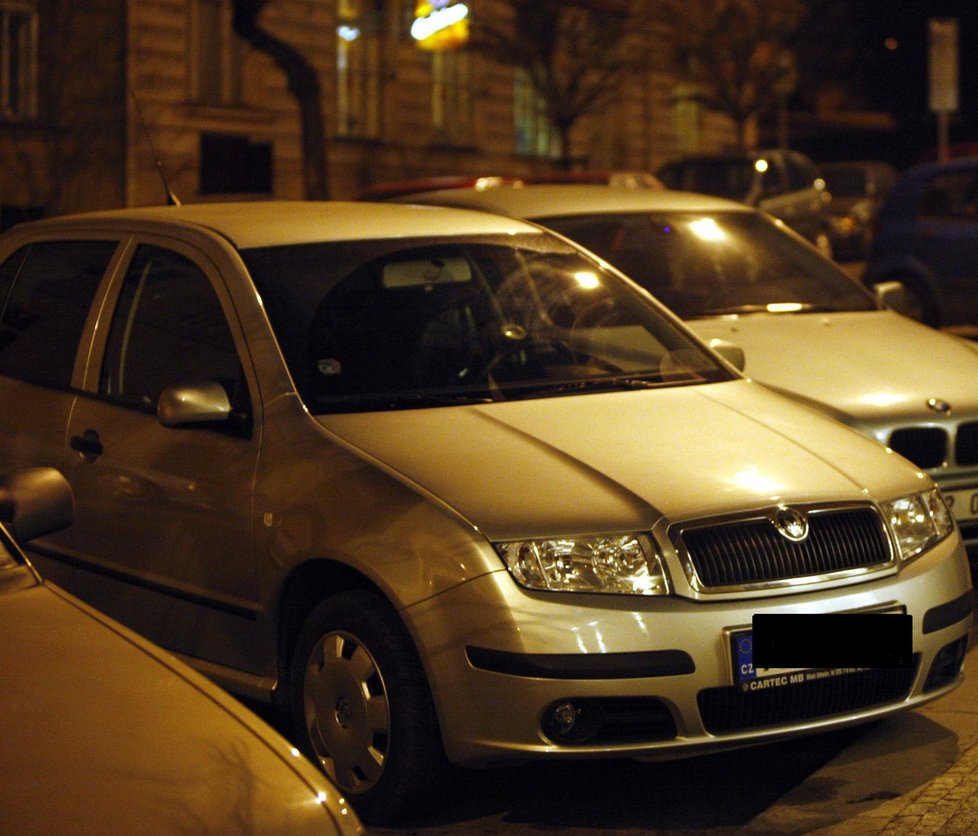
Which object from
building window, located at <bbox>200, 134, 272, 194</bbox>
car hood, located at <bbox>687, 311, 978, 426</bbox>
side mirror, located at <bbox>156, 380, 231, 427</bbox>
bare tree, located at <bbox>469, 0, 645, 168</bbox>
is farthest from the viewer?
bare tree, located at <bbox>469, 0, 645, 168</bbox>

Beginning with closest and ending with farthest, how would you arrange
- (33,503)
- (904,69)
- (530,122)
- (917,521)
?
(33,503) → (917,521) → (530,122) → (904,69)

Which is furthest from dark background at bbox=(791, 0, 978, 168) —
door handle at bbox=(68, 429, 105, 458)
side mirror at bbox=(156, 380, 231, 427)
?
side mirror at bbox=(156, 380, 231, 427)

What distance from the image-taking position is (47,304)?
643 cm

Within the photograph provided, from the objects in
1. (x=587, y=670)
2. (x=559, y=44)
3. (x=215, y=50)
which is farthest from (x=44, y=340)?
(x=559, y=44)

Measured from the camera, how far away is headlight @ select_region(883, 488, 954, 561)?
5.02 m

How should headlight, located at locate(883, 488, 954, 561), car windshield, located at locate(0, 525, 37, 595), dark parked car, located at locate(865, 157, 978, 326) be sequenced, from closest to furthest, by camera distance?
1. car windshield, located at locate(0, 525, 37, 595)
2. headlight, located at locate(883, 488, 954, 561)
3. dark parked car, located at locate(865, 157, 978, 326)

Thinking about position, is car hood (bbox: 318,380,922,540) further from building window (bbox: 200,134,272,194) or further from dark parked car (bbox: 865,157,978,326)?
building window (bbox: 200,134,272,194)

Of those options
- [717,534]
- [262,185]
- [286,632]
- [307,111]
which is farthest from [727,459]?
[262,185]

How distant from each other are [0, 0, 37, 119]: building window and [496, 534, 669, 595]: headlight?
1955 centimetres

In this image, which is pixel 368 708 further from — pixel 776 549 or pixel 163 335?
pixel 163 335

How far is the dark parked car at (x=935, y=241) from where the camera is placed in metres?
14.4

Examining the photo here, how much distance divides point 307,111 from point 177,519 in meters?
17.7

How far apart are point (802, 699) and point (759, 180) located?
881 inches

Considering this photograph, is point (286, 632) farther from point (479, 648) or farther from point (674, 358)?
point (674, 358)
